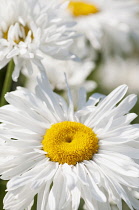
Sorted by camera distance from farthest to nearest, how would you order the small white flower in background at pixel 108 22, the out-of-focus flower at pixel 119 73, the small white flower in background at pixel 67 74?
the out-of-focus flower at pixel 119 73 < the small white flower in background at pixel 108 22 < the small white flower in background at pixel 67 74

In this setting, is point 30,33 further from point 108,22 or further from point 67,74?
point 108,22

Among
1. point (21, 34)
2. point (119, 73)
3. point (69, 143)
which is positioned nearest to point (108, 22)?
point (119, 73)

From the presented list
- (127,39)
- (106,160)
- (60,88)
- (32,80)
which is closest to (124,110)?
(106,160)

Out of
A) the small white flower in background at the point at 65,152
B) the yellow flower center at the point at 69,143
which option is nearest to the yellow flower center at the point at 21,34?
the small white flower in background at the point at 65,152

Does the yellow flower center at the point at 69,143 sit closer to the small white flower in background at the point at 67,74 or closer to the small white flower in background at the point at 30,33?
the small white flower in background at the point at 30,33

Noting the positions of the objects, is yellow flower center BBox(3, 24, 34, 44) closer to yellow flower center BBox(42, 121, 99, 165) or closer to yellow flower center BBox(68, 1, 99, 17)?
yellow flower center BBox(42, 121, 99, 165)

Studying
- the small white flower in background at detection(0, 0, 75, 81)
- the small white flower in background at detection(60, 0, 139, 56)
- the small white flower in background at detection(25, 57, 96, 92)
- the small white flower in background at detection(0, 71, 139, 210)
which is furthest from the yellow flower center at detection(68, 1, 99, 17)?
the small white flower in background at detection(0, 71, 139, 210)
